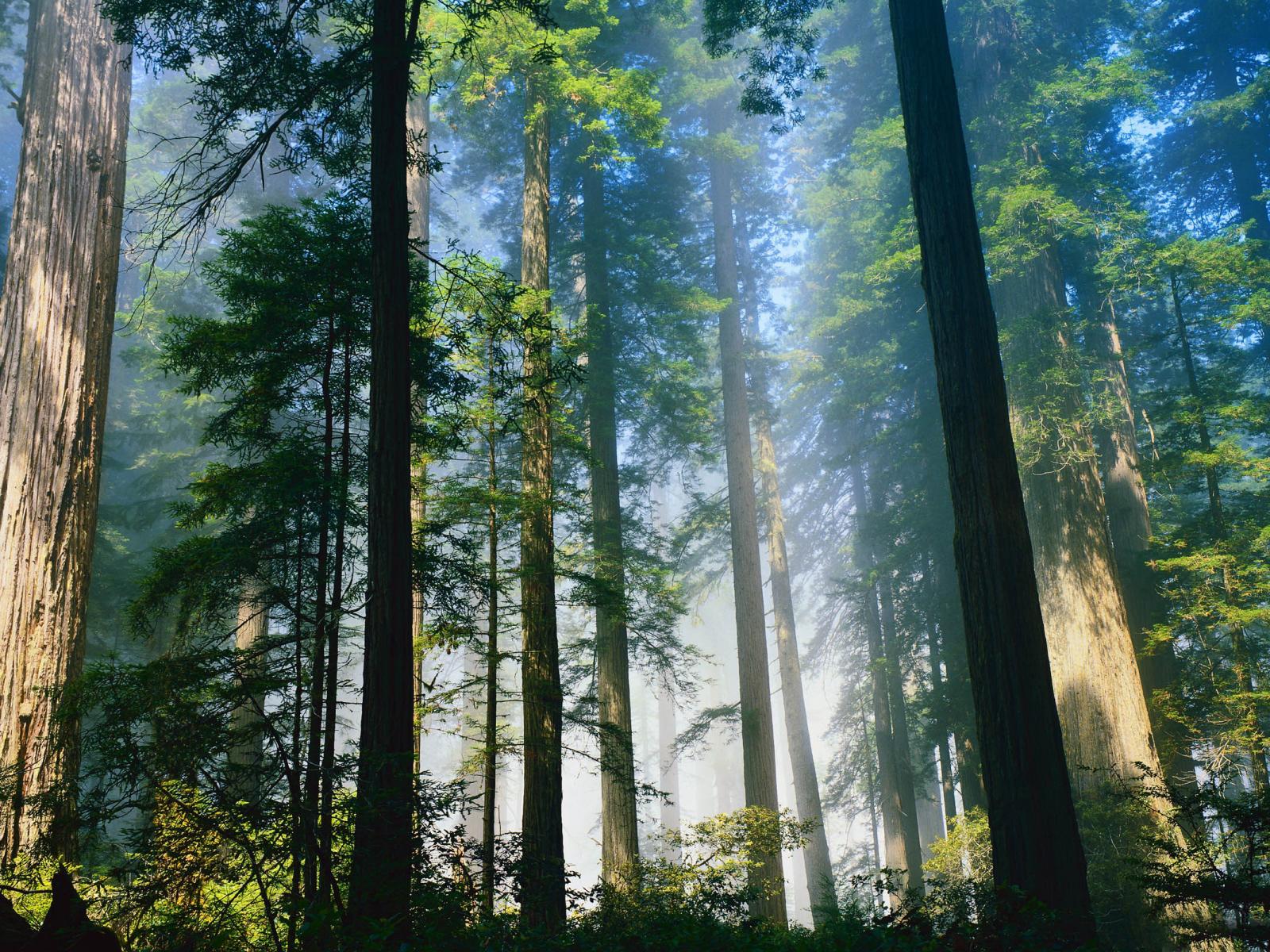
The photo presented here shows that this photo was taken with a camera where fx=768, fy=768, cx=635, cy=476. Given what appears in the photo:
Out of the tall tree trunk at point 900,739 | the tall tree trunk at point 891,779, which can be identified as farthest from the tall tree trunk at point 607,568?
the tall tree trunk at point 900,739

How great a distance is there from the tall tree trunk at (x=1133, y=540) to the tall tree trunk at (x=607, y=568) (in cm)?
813

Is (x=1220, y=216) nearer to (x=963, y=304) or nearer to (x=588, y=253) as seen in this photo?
(x=588, y=253)

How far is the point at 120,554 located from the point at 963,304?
19.7 meters

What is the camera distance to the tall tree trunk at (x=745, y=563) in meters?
13.5

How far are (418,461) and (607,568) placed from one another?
506 centimetres

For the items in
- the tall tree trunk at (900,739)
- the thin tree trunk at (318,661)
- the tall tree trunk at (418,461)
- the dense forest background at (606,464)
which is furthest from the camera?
the tall tree trunk at (900,739)

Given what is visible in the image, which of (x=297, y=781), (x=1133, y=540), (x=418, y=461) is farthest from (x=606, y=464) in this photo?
(x=297, y=781)

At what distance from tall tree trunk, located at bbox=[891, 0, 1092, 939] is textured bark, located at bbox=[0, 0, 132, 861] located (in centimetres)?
634

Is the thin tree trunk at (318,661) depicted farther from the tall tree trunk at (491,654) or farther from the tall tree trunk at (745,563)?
the tall tree trunk at (745,563)

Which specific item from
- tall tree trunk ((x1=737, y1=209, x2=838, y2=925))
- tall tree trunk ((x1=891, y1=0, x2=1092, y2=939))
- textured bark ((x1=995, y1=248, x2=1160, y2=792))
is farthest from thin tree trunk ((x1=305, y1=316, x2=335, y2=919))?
tall tree trunk ((x1=737, y1=209, x2=838, y2=925))

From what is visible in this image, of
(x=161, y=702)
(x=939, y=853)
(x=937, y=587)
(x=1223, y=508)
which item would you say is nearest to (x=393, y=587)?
(x=161, y=702)

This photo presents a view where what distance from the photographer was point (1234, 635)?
37.1 ft

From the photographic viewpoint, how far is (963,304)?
589 cm

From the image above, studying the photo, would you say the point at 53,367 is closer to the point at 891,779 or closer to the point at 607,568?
the point at 607,568
